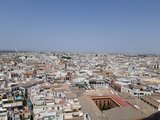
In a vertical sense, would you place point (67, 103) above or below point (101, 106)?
above

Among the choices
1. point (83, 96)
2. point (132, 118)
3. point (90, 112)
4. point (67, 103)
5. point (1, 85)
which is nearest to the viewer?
point (132, 118)

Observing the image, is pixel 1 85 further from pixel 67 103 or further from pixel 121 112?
pixel 121 112

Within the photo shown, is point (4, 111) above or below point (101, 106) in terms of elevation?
above

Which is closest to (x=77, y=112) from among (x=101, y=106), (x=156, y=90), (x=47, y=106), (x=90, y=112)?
(x=90, y=112)

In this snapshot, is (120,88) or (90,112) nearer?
(90,112)

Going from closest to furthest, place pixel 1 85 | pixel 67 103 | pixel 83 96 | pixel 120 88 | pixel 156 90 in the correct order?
pixel 67 103
pixel 83 96
pixel 1 85
pixel 156 90
pixel 120 88

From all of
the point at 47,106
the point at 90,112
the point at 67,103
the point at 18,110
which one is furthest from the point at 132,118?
the point at 18,110

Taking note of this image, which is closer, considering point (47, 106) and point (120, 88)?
point (47, 106)

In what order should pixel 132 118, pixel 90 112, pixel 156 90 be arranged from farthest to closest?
1. pixel 156 90
2. pixel 90 112
3. pixel 132 118

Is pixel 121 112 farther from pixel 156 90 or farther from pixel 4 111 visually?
pixel 156 90
